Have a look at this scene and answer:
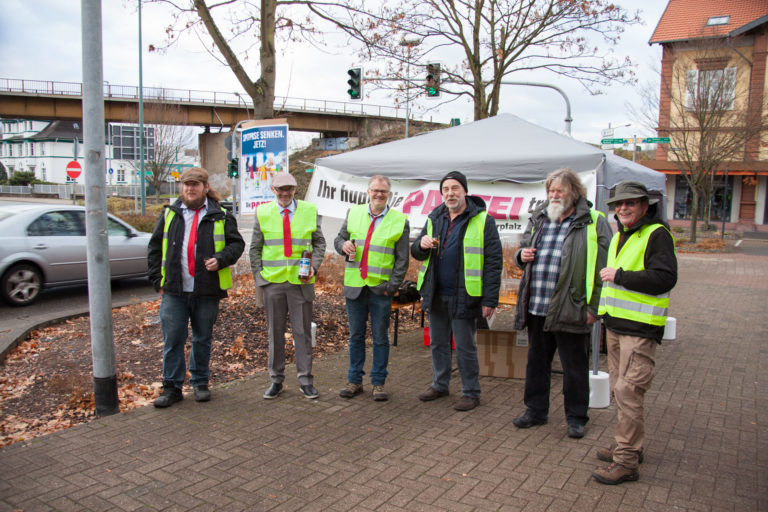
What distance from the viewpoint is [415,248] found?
506cm

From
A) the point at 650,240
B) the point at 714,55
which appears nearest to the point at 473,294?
the point at 650,240

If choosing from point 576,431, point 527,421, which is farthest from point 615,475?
point 527,421

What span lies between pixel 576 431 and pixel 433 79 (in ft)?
37.1

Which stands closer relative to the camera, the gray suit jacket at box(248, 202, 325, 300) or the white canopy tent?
the gray suit jacket at box(248, 202, 325, 300)

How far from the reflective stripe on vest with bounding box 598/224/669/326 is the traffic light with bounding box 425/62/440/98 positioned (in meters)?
11.1


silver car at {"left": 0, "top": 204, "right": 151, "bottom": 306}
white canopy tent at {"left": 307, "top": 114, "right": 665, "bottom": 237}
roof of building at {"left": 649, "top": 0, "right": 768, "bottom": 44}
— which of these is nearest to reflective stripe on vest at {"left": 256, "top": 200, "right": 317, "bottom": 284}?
white canopy tent at {"left": 307, "top": 114, "right": 665, "bottom": 237}

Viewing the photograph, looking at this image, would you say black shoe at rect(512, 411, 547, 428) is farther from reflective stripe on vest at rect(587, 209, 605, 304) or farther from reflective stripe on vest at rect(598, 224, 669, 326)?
reflective stripe on vest at rect(598, 224, 669, 326)

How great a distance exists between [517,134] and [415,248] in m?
2.44

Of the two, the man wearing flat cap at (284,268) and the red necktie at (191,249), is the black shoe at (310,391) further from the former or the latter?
the red necktie at (191,249)

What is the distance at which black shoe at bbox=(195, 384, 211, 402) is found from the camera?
505 centimetres

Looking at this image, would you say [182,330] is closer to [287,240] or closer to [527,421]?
[287,240]

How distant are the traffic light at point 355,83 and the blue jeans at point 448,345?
33.3ft

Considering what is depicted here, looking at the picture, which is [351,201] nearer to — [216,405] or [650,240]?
[216,405]

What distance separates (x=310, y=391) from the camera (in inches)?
207
